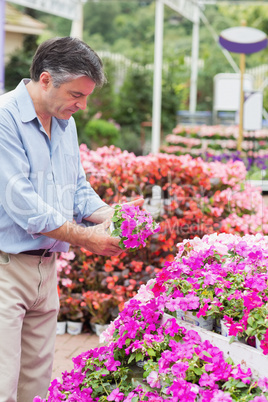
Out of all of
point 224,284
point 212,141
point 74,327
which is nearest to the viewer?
point 224,284

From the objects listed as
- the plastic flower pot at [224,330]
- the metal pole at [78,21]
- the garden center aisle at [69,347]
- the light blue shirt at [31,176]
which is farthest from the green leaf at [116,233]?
the metal pole at [78,21]

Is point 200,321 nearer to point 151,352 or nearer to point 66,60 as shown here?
point 151,352

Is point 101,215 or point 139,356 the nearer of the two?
point 139,356

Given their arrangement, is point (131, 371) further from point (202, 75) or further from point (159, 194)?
point (202, 75)

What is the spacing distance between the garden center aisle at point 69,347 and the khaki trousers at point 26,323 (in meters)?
1.14

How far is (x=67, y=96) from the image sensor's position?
213cm

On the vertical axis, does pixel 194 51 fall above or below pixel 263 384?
above

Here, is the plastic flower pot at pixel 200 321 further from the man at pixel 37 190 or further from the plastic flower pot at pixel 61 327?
the plastic flower pot at pixel 61 327

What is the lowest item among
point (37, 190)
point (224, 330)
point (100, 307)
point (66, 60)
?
point (100, 307)

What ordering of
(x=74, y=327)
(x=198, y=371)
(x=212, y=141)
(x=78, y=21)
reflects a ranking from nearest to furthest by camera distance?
(x=198, y=371) < (x=74, y=327) < (x=78, y=21) < (x=212, y=141)

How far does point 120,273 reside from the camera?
4.23 m

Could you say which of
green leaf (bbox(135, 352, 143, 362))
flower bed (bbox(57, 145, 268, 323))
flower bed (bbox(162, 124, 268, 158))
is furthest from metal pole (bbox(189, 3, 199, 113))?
green leaf (bbox(135, 352, 143, 362))

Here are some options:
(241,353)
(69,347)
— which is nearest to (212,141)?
(69,347)

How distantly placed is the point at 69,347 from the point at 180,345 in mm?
2218
